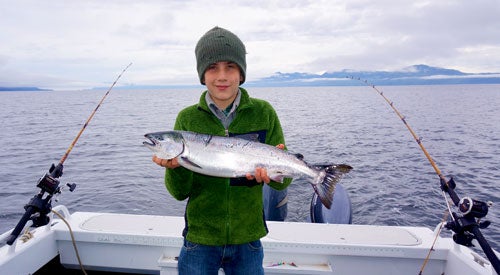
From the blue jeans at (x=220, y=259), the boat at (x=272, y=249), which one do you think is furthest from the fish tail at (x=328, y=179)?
the boat at (x=272, y=249)

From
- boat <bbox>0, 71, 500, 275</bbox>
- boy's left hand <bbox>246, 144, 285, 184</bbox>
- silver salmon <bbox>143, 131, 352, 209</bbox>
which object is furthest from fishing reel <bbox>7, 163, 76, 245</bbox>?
boy's left hand <bbox>246, 144, 285, 184</bbox>

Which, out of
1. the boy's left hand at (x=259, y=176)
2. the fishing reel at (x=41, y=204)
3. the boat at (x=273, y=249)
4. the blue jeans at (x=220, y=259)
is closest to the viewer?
the blue jeans at (x=220, y=259)

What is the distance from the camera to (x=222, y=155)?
350 cm

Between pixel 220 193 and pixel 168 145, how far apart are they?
0.75 m

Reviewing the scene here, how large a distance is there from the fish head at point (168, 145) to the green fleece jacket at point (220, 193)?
17cm

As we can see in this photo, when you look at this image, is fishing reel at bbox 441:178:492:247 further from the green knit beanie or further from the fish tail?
the green knit beanie

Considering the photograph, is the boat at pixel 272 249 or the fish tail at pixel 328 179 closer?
the fish tail at pixel 328 179

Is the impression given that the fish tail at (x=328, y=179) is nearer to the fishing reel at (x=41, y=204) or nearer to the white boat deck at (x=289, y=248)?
the white boat deck at (x=289, y=248)

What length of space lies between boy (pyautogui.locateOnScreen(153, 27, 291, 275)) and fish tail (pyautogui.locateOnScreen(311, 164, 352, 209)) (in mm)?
707

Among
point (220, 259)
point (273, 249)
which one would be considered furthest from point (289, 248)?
point (220, 259)

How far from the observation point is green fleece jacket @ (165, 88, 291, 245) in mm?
3322

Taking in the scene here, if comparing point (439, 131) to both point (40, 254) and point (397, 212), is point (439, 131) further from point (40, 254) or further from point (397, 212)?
point (40, 254)

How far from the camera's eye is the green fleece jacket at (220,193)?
10.9 feet

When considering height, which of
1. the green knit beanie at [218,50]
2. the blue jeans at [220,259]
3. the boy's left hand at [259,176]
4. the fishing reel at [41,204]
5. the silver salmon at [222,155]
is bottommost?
the blue jeans at [220,259]
